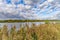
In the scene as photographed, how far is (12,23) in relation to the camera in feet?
5.65

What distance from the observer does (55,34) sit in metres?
1.77

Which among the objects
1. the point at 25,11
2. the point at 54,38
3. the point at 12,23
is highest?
the point at 25,11

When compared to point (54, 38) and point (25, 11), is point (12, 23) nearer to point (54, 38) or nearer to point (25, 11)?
point (25, 11)

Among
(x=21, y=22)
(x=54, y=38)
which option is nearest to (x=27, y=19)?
(x=21, y=22)

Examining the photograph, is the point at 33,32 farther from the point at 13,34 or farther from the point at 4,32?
the point at 4,32

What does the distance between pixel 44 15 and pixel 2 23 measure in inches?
21.1

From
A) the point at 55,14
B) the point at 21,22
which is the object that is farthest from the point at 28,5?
the point at 55,14

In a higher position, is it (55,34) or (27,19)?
(27,19)

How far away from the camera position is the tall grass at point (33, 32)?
1.70 meters

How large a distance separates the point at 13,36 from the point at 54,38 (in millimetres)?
520

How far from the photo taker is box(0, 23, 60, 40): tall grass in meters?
1.70

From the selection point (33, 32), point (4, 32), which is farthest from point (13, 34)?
point (33, 32)

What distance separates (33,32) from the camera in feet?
5.73

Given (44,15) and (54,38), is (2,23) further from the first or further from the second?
(54,38)
